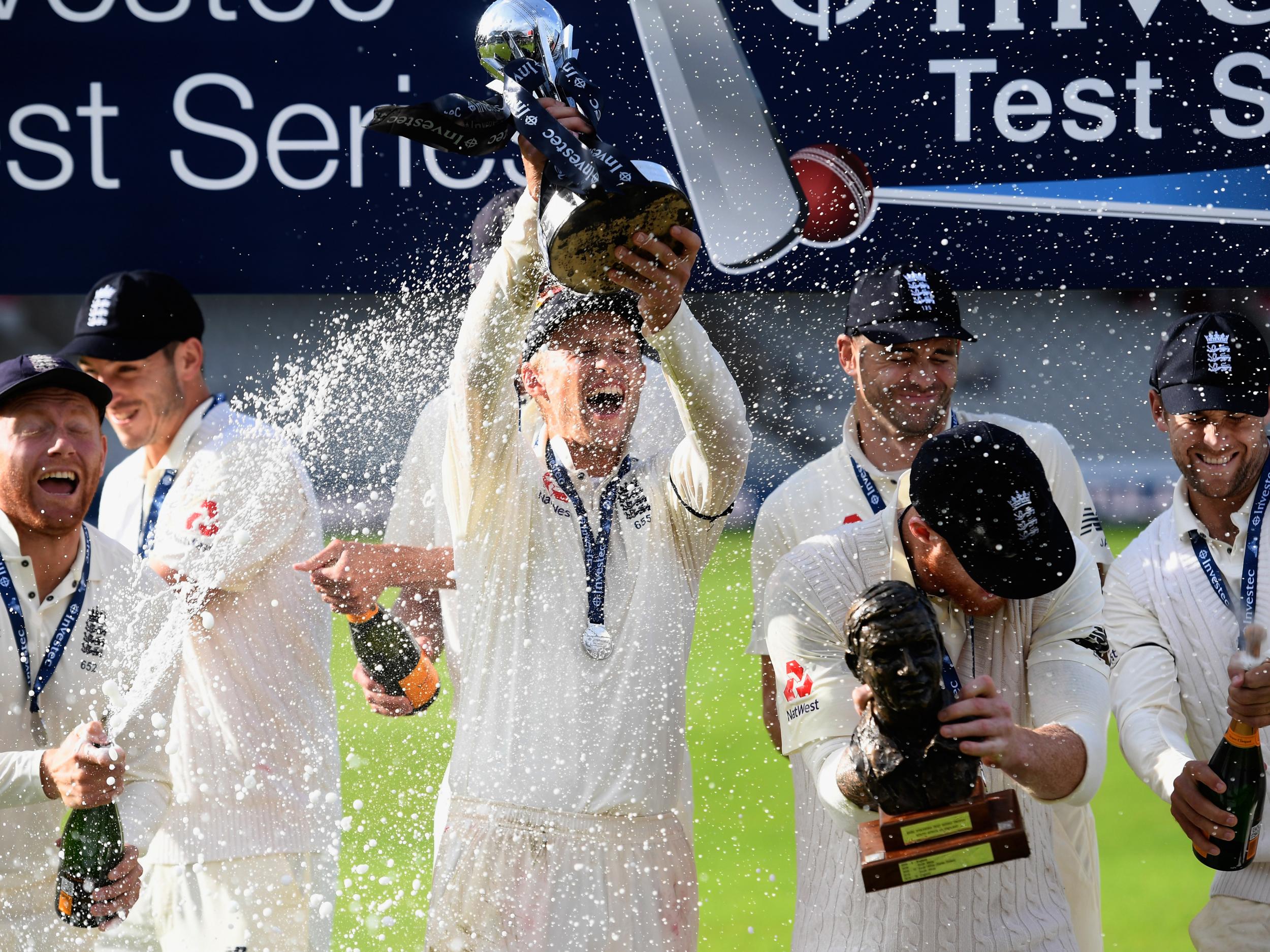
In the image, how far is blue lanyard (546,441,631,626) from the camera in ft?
11.2

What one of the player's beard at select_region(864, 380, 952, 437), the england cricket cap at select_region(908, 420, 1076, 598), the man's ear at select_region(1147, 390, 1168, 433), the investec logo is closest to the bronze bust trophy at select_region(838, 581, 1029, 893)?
the england cricket cap at select_region(908, 420, 1076, 598)

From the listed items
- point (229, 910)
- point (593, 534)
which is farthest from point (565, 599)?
point (229, 910)

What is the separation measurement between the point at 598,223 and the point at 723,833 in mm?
4985

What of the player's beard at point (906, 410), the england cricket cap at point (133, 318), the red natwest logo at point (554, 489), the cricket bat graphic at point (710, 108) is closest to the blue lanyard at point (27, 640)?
the england cricket cap at point (133, 318)

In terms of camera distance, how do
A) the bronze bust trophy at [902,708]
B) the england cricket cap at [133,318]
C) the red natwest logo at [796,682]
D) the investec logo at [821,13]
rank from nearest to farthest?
the bronze bust trophy at [902,708] < the red natwest logo at [796,682] < the england cricket cap at [133,318] < the investec logo at [821,13]

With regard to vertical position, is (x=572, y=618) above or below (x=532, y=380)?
below

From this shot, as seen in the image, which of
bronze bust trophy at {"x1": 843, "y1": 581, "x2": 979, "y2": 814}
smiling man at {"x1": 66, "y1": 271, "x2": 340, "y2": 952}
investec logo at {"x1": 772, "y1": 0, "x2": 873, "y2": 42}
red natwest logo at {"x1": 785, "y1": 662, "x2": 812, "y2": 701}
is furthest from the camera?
investec logo at {"x1": 772, "y1": 0, "x2": 873, "y2": 42}

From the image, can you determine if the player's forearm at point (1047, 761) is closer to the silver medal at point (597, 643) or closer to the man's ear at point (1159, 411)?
the silver medal at point (597, 643)

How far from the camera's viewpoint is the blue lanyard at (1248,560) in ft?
12.3

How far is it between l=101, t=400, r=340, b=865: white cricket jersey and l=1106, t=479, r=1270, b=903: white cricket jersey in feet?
6.80

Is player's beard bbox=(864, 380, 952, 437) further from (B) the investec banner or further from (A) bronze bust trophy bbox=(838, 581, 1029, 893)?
(B) the investec banner

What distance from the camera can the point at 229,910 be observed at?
4.07 m

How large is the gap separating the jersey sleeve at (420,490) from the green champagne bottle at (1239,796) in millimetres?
2016

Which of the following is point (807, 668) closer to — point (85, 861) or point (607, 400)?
point (607, 400)
